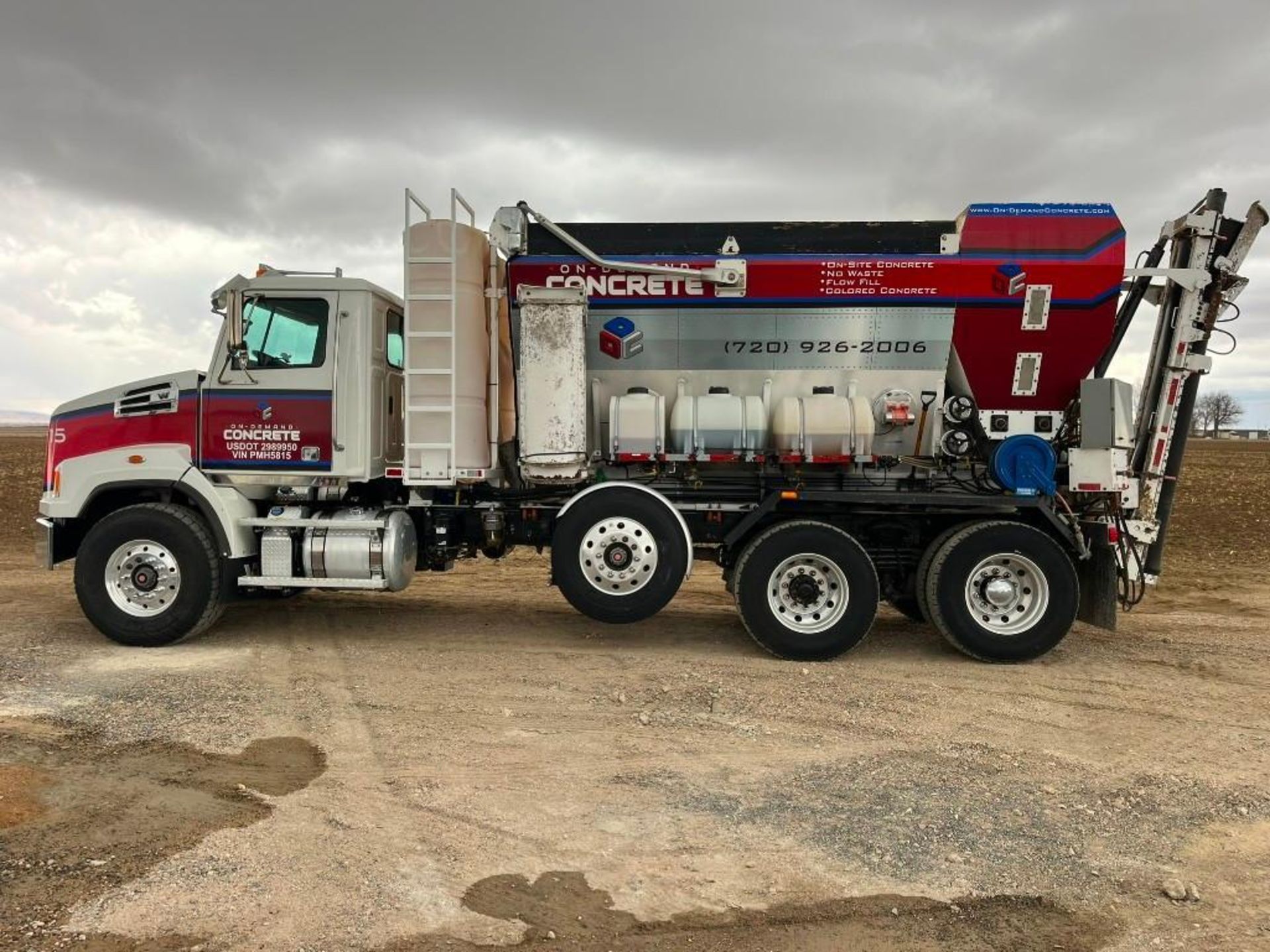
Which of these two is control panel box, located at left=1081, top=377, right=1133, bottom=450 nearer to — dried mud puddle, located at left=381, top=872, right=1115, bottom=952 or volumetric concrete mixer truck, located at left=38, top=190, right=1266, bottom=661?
volumetric concrete mixer truck, located at left=38, top=190, right=1266, bottom=661

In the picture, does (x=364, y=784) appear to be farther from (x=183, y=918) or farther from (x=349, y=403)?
(x=349, y=403)

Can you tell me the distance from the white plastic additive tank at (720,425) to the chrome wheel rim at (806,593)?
103cm

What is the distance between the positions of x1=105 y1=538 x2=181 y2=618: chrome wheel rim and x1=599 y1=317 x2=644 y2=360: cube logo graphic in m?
3.98

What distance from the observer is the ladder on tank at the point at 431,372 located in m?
6.90

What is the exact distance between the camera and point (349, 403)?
7125 mm

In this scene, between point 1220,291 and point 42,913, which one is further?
Result: point 1220,291

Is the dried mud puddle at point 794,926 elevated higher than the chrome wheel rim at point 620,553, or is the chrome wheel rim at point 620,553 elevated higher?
the chrome wheel rim at point 620,553

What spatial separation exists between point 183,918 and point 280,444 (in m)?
4.55

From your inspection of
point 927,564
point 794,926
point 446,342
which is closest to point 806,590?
point 927,564

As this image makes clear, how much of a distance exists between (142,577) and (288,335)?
91.3 inches

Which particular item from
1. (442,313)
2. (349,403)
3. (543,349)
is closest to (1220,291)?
(543,349)

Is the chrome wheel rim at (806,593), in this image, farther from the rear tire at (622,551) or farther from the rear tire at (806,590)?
the rear tire at (622,551)

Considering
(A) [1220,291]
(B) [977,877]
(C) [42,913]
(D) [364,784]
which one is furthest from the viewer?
(A) [1220,291]

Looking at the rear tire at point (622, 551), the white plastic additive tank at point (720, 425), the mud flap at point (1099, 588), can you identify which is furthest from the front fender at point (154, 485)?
the mud flap at point (1099, 588)
